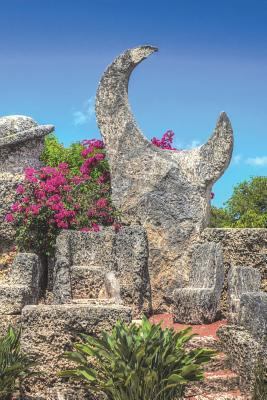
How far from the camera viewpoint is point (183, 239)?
12797 mm

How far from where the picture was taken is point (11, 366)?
7.48 m

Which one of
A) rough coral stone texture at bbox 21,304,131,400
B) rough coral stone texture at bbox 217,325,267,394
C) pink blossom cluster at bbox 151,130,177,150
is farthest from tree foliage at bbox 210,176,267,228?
rough coral stone texture at bbox 21,304,131,400

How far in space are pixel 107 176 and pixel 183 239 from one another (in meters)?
2.43

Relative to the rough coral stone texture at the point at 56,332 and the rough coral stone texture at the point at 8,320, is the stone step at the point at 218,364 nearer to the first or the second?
the rough coral stone texture at the point at 56,332

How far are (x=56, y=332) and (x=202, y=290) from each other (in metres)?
3.50

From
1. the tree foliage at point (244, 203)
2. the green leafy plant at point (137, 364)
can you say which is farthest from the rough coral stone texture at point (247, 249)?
→ the tree foliage at point (244, 203)

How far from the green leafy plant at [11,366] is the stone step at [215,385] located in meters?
2.16

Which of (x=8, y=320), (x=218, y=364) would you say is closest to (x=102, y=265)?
(x=8, y=320)

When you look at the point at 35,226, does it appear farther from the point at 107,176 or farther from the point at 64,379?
the point at 64,379

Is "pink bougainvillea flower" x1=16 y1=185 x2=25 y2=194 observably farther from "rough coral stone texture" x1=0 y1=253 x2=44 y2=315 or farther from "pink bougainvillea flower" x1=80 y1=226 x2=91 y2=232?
"rough coral stone texture" x1=0 y1=253 x2=44 y2=315

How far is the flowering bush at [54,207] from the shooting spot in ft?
42.1

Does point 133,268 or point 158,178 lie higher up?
point 158,178

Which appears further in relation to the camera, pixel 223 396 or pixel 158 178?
pixel 158 178

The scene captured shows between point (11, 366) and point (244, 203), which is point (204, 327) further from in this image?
point (244, 203)
